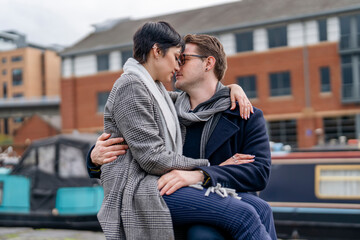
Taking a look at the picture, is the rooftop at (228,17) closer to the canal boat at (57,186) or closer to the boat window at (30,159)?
the canal boat at (57,186)

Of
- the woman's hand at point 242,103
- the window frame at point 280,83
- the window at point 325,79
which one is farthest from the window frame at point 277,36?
the woman's hand at point 242,103

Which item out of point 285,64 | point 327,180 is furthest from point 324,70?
point 327,180

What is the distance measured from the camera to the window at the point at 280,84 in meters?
29.3

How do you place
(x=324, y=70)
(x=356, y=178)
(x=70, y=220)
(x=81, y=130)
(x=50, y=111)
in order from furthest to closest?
(x=50, y=111) → (x=81, y=130) → (x=324, y=70) → (x=70, y=220) → (x=356, y=178)

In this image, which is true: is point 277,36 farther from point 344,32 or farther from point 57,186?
point 57,186

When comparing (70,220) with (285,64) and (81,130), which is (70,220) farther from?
(81,130)

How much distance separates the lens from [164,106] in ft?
7.73

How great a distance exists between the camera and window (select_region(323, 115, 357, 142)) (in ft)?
89.2

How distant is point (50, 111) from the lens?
44.1 metres

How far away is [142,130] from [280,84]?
28214 mm

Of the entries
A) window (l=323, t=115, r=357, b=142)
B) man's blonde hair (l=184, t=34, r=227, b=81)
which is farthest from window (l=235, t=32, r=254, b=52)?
man's blonde hair (l=184, t=34, r=227, b=81)

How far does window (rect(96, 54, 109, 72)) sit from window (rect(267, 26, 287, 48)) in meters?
12.8

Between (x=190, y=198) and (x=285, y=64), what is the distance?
92.3ft

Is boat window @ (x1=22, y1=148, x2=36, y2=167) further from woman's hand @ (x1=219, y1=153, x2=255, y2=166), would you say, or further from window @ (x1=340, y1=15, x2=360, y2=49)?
window @ (x1=340, y1=15, x2=360, y2=49)
